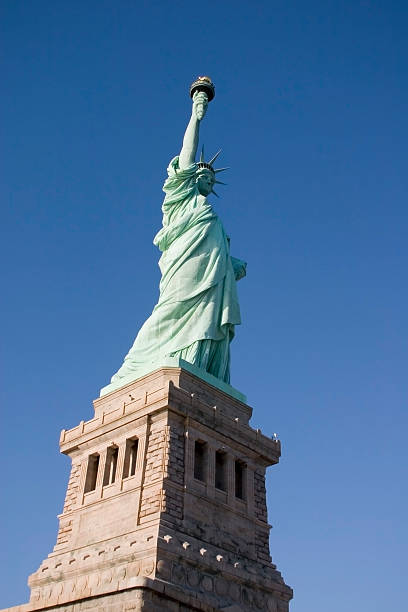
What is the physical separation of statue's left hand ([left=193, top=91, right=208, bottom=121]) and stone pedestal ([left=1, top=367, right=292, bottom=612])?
611 inches

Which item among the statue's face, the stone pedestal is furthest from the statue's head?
the stone pedestal

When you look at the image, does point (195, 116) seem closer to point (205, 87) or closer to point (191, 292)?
point (205, 87)

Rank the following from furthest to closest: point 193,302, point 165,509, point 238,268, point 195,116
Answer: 1. point 195,116
2. point 238,268
3. point 193,302
4. point 165,509

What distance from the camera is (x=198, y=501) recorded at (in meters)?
24.9

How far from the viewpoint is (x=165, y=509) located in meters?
23.5

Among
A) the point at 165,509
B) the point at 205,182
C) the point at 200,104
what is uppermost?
the point at 200,104

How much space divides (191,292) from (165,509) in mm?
9936

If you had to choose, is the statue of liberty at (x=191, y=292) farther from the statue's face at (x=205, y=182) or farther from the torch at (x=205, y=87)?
the torch at (x=205, y=87)

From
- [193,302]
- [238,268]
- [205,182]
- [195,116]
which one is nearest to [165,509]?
[193,302]

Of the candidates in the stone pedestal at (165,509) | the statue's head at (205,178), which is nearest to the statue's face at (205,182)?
the statue's head at (205,178)

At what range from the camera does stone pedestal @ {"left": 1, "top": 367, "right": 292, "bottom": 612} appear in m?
22.2

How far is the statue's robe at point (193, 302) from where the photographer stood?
2962 centimetres

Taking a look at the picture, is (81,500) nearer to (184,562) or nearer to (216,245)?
(184,562)

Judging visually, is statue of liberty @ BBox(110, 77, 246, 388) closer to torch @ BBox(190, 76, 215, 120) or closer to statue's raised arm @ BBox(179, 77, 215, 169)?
statue's raised arm @ BBox(179, 77, 215, 169)
